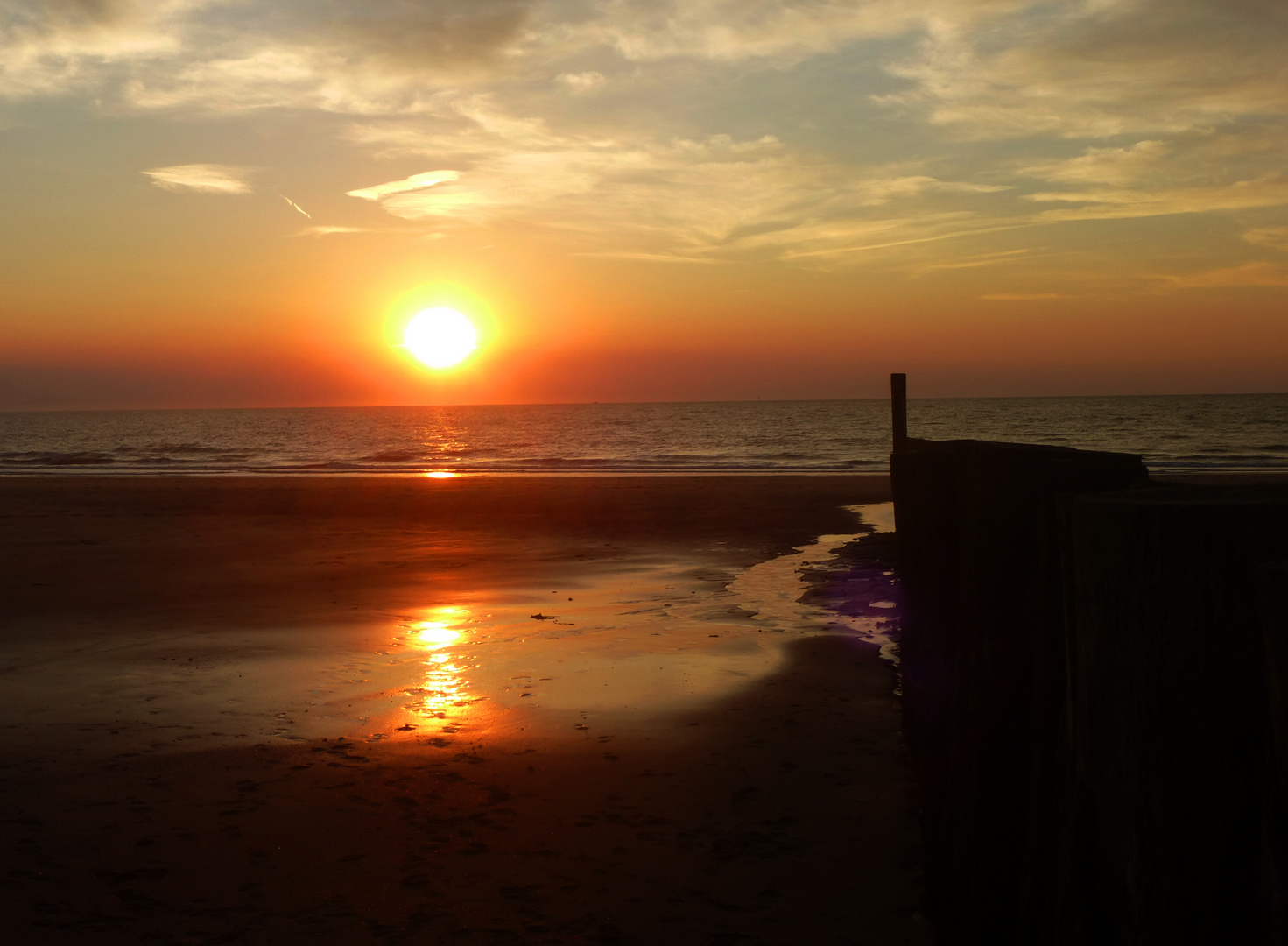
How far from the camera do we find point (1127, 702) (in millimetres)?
2221

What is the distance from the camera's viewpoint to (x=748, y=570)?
1304 centimetres

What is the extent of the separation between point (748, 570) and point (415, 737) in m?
7.31

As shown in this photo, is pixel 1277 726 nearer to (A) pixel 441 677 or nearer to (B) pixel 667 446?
(A) pixel 441 677

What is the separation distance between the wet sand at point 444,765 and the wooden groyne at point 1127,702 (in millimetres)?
1297

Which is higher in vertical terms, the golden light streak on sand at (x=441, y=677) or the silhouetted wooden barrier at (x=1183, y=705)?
the silhouetted wooden barrier at (x=1183, y=705)

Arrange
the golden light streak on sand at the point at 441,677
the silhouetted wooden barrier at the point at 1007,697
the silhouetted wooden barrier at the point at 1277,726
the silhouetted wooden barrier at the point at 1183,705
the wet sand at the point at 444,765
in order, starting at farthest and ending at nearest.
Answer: the golden light streak on sand at the point at 441,677, the wet sand at the point at 444,765, the silhouetted wooden barrier at the point at 1007,697, the silhouetted wooden barrier at the point at 1183,705, the silhouetted wooden barrier at the point at 1277,726

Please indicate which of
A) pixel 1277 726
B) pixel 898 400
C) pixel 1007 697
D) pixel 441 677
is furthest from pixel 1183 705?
pixel 898 400

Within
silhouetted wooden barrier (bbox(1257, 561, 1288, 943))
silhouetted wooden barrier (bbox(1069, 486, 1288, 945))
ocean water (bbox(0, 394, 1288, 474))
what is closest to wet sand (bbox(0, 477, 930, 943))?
silhouetted wooden barrier (bbox(1069, 486, 1288, 945))

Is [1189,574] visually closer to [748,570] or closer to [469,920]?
[469,920]

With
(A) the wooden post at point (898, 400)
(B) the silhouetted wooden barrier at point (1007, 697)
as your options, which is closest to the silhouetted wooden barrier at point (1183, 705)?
(B) the silhouetted wooden barrier at point (1007, 697)

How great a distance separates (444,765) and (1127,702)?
13.8 ft

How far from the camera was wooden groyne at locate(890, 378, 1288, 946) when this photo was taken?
6.69ft

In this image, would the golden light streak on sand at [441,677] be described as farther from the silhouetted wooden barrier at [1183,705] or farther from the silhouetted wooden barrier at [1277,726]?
the silhouetted wooden barrier at [1277,726]

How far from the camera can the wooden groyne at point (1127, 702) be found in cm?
204
